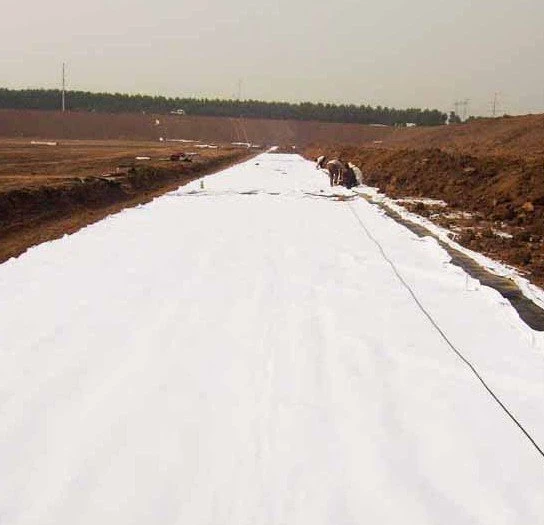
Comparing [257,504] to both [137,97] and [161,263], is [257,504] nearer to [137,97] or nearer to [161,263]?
[161,263]

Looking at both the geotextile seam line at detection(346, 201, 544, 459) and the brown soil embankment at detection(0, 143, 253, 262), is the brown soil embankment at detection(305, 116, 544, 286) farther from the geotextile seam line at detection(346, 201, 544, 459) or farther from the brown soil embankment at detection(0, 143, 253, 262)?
the brown soil embankment at detection(0, 143, 253, 262)

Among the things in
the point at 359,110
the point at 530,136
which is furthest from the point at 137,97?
the point at 530,136

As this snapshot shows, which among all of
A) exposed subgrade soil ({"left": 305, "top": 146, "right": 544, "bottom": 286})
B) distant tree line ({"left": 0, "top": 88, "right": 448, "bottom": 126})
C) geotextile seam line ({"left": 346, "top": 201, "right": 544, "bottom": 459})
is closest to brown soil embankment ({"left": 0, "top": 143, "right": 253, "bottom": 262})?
geotextile seam line ({"left": 346, "top": 201, "right": 544, "bottom": 459})

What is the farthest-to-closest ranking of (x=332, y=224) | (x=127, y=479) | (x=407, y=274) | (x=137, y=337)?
(x=332, y=224) < (x=407, y=274) < (x=137, y=337) < (x=127, y=479)

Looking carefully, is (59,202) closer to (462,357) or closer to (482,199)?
(482,199)

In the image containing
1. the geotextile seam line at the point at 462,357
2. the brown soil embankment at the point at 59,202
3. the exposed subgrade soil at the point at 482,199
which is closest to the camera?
the geotextile seam line at the point at 462,357

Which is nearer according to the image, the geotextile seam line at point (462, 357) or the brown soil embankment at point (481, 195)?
the geotextile seam line at point (462, 357)

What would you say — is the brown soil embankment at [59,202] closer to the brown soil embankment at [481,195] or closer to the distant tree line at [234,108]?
the brown soil embankment at [481,195]

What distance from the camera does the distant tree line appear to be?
425 ft

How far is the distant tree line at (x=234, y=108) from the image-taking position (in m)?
130

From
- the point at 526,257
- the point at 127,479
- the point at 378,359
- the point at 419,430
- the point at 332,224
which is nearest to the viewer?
the point at 127,479

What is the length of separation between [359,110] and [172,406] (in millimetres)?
144830

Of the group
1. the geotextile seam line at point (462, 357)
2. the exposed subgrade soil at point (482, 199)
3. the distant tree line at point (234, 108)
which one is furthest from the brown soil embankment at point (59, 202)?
the distant tree line at point (234, 108)

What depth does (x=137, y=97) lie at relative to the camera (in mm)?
141750
